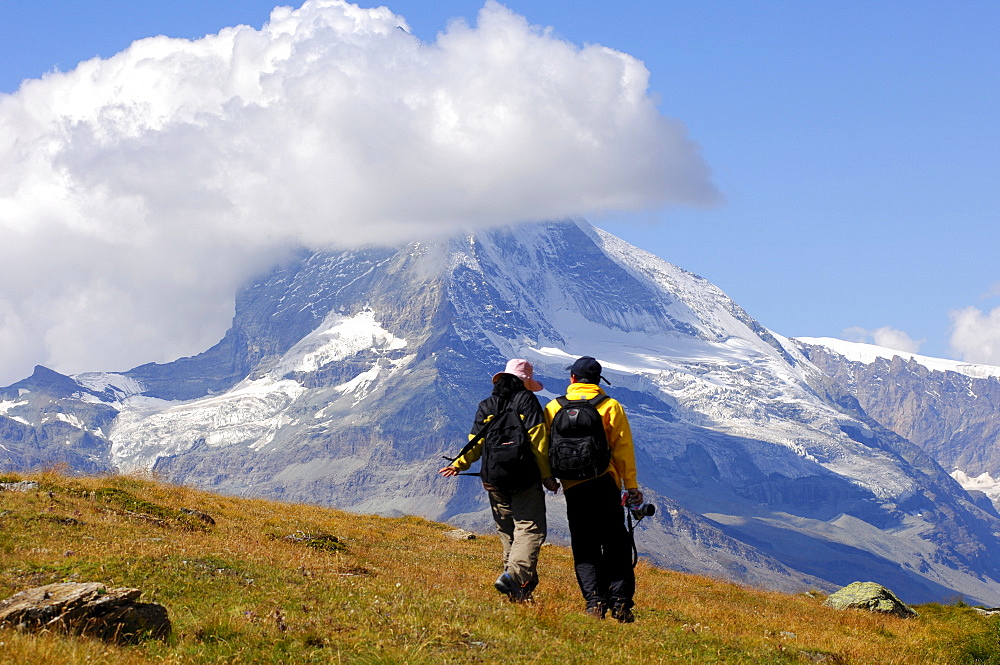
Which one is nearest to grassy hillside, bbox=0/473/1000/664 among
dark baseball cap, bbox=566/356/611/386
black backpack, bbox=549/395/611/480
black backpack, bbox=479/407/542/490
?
black backpack, bbox=479/407/542/490

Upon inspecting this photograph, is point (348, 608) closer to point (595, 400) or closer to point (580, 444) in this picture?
point (580, 444)

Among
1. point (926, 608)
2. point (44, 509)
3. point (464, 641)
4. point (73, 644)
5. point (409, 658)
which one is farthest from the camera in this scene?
point (926, 608)

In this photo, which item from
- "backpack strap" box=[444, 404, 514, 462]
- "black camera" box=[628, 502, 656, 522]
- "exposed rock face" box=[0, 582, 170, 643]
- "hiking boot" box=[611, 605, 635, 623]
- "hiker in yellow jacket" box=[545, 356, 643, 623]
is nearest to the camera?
"exposed rock face" box=[0, 582, 170, 643]

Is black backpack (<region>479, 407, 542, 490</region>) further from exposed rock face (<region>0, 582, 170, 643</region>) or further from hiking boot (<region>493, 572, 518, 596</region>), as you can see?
exposed rock face (<region>0, 582, 170, 643</region>)

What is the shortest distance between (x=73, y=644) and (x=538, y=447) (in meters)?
8.11

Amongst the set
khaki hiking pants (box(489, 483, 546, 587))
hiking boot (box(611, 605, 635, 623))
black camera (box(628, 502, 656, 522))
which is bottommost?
hiking boot (box(611, 605, 635, 623))

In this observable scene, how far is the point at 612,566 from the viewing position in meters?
16.9

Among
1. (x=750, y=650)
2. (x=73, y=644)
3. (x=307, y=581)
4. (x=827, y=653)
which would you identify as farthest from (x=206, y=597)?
(x=827, y=653)

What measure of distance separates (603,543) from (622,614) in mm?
1160

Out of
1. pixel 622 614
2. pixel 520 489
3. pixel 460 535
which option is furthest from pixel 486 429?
pixel 460 535

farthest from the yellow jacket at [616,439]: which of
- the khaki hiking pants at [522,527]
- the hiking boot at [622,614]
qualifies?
the hiking boot at [622,614]

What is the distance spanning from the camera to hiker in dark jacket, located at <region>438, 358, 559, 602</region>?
17.0m

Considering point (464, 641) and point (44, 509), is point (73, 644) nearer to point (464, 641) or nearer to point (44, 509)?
point (464, 641)

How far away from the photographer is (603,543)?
55.6 ft
